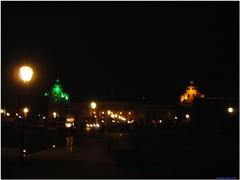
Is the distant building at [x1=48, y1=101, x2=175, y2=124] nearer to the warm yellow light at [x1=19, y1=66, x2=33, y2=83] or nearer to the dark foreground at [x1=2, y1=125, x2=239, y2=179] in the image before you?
the dark foreground at [x1=2, y1=125, x2=239, y2=179]

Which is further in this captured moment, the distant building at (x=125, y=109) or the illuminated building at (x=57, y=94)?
the illuminated building at (x=57, y=94)

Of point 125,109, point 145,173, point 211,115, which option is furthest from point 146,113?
point 145,173

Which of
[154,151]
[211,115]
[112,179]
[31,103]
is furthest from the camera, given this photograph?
[31,103]

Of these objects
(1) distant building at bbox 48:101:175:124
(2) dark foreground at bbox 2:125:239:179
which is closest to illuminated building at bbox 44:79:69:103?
(1) distant building at bbox 48:101:175:124

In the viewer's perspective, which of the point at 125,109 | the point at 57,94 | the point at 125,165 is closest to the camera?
the point at 125,165

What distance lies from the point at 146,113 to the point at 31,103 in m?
36.4

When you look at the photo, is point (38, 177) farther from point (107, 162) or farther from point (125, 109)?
point (125, 109)

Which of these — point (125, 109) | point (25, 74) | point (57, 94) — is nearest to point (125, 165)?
point (25, 74)

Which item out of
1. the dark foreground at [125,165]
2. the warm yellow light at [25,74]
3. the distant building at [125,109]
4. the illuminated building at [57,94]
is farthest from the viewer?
the illuminated building at [57,94]

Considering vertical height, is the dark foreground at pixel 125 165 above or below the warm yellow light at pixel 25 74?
below

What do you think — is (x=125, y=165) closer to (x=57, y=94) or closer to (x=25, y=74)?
(x=25, y=74)

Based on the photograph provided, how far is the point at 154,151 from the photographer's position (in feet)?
88.7

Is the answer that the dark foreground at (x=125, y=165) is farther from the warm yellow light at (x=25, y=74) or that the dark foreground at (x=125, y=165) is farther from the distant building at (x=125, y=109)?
the distant building at (x=125, y=109)

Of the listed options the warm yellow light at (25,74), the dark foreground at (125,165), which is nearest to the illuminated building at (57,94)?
the dark foreground at (125,165)
